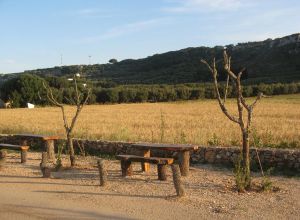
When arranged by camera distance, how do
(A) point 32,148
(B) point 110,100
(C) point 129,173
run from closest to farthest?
(C) point 129,173
(A) point 32,148
(B) point 110,100

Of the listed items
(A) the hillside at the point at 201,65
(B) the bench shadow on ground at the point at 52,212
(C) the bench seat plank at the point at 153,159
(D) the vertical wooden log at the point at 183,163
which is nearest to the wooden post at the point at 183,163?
(D) the vertical wooden log at the point at 183,163

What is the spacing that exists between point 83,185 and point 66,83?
60.3m

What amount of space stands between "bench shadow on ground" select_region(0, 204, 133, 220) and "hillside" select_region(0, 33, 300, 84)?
221 ft

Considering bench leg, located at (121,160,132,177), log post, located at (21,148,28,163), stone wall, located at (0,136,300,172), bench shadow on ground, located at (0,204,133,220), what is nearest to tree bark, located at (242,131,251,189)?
stone wall, located at (0,136,300,172)

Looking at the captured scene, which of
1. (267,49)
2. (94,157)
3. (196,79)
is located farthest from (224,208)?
(267,49)

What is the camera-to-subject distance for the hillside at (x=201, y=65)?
84.1m

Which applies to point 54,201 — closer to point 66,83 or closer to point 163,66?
point 66,83

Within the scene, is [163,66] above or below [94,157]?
above

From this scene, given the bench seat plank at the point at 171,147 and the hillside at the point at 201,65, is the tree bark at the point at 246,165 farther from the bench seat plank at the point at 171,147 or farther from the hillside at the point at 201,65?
the hillside at the point at 201,65

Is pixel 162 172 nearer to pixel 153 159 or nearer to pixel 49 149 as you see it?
pixel 153 159

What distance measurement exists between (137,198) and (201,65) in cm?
8650

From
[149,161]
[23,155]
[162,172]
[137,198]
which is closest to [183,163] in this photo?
[162,172]

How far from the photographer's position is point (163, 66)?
348 feet

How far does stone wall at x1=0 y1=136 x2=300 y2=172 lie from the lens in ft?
36.0
